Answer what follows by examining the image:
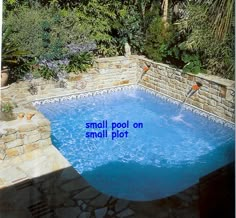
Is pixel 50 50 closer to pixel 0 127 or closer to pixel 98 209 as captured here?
pixel 0 127

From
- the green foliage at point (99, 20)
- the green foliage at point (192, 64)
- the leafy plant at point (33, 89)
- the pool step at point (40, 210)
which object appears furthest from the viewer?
the green foliage at point (99, 20)

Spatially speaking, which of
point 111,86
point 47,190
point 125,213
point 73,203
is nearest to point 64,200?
point 73,203

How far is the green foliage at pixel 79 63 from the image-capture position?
8836 mm

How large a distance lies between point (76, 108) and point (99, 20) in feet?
9.80

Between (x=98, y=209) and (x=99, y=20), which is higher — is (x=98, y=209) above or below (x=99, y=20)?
below

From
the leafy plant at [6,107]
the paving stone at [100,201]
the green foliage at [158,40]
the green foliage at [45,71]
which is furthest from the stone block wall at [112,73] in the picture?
the paving stone at [100,201]

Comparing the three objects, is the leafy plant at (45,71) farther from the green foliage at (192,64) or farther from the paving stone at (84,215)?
the paving stone at (84,215)

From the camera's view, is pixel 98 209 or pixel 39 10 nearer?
pixel 98 209

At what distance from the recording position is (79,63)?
8930 mm

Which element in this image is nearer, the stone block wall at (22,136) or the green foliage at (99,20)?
the stone block wall at (22,136)

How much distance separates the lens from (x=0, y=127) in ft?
16.6

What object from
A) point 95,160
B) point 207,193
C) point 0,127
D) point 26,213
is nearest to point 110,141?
point 95,160

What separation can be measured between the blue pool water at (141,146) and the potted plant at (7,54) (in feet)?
3.94

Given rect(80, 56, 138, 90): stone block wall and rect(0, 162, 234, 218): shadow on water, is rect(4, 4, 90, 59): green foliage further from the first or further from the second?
rect(0, 162, 234, 218): shadow on water
